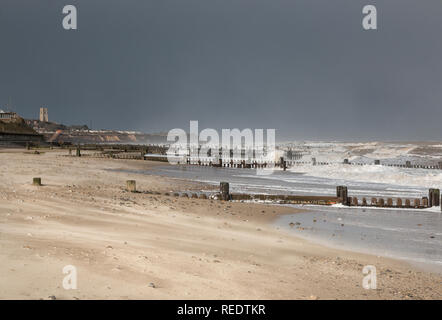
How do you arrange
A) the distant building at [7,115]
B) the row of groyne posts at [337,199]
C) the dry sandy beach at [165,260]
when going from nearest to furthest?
the dry sandy beach at [165,260]
the row of groyne posts at [337,199]
the distant building at [7,115]

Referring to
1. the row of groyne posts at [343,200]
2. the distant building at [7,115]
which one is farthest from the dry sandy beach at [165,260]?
the distant building at [7,115]

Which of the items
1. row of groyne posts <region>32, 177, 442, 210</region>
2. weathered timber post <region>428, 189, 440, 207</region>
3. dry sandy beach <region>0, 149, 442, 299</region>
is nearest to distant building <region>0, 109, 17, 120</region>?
row of groyne posts <region>32, 177, 442, 210</region>

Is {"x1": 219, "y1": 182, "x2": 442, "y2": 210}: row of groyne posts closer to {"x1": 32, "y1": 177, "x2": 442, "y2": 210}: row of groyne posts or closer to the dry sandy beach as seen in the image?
{"x1": 32, "y1": 177, "x2": 442, "y2": 210}: row of groyne posts

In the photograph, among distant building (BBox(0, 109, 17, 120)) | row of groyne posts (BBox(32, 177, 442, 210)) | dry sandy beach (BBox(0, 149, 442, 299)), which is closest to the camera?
dry sandy beach (BBox(0, 149, 442, 299))

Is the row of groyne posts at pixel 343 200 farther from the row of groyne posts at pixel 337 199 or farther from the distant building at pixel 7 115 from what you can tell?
the distant building at pixel 7 115

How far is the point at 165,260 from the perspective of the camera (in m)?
6.86

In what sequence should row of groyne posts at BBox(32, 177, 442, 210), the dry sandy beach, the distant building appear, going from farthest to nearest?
the distant building < row of groyne posts at BBox(32, 177, 442, 210) < the dry sandy beach

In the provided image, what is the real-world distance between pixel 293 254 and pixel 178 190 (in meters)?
13.0

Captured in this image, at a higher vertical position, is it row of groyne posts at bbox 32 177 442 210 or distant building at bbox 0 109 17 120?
distant building at bbox 0 109 17 120

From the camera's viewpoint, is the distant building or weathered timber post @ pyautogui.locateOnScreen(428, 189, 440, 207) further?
the distant building

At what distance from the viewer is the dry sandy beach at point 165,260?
17.8ft

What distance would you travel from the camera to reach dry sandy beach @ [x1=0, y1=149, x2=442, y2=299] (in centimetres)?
542
